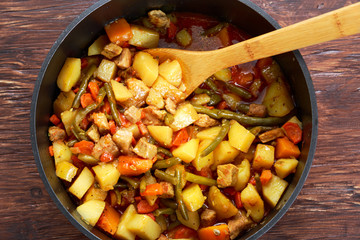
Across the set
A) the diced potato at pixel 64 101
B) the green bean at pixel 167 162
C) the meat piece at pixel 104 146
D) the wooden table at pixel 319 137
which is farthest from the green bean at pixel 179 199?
the diced potato at pixel 64 101

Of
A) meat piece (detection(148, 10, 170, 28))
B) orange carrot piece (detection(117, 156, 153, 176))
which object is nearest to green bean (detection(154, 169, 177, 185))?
orange carrot piece (detection(117, 156, 153, 176))

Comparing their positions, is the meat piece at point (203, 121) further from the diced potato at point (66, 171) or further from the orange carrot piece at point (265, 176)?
the diced potato at point (66, 171)

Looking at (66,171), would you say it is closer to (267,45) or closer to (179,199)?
(179,199)

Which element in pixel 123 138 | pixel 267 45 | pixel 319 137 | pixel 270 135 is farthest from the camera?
pixel 319 137

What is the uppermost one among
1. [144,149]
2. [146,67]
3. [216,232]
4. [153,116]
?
[146,67]

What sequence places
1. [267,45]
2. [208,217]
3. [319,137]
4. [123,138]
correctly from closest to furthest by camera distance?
[267,45], [123,138], [208,217], [319,137]

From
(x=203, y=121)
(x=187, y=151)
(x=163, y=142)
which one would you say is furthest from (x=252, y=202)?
(x=163, y=142)

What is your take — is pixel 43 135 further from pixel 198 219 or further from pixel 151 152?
pixel 198 219

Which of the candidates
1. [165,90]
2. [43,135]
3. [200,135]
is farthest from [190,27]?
[43,135]
